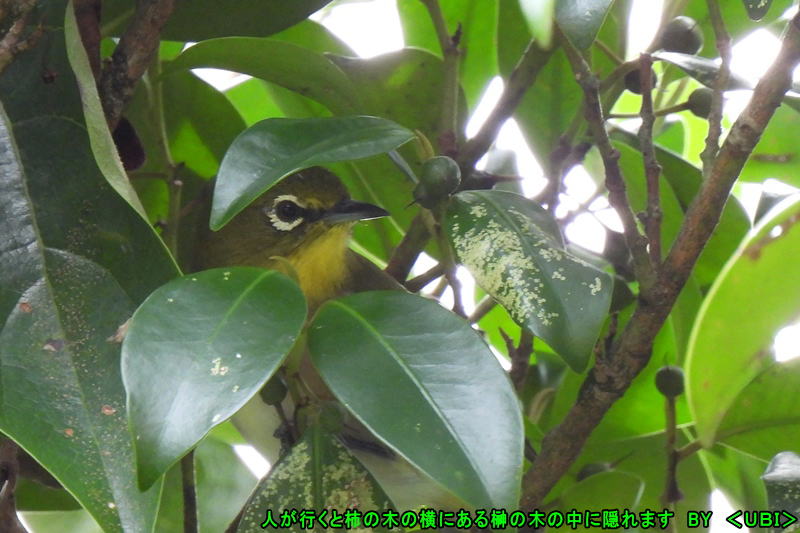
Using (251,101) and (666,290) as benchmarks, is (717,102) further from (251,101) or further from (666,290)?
(251,101)

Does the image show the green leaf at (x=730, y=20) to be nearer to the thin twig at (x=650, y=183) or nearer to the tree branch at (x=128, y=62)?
the thin twig at (x=650, y=183)

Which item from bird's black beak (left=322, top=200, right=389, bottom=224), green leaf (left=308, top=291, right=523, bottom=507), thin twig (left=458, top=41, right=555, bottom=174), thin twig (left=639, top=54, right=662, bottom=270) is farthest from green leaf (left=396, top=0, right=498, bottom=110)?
green leaf (left=308, top=291, right=523, bottom=507)

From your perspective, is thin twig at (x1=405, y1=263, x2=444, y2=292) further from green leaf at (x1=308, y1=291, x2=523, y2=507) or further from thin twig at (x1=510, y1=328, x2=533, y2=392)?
green leaf at (x1=308, y1=291, x2=523, y2=507)

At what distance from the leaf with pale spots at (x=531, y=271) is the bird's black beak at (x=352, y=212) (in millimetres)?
441

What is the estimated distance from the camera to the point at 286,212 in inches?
69.7

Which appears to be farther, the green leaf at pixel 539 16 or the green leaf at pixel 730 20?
the green leaf at pixel 730 20

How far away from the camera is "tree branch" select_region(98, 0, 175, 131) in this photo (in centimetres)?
105

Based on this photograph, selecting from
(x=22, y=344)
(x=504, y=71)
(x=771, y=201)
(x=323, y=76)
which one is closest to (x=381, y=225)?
(x=504, y=71)

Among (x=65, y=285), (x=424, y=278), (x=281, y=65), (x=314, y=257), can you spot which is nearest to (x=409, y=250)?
(x=424, y=278)

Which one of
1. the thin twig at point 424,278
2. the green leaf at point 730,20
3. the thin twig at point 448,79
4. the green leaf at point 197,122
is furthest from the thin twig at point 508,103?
the green leaf at point 197,122

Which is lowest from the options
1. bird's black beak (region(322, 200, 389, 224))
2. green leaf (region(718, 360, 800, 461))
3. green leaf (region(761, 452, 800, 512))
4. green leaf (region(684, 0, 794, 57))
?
green leaf (region(761, 452, 800, 512))

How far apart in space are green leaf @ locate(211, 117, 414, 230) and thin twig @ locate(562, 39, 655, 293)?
0.63ft

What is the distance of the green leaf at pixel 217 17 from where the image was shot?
1179mm

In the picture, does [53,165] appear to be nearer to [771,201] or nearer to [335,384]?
[335,384]
